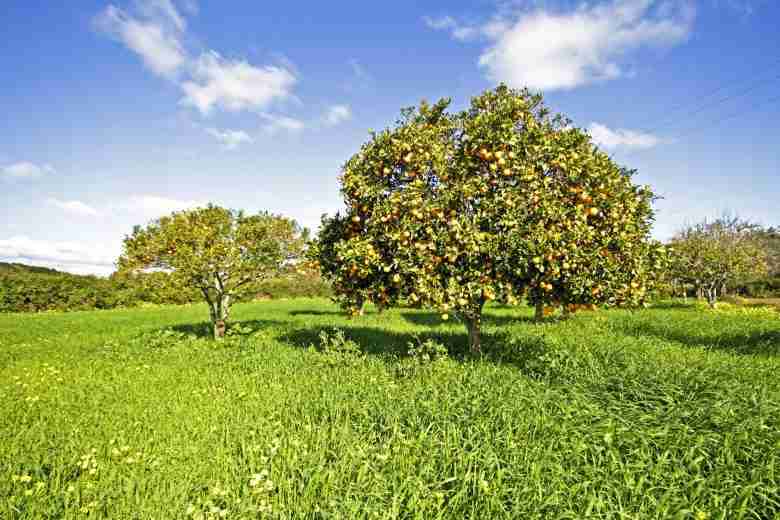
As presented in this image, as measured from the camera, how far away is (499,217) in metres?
8.91

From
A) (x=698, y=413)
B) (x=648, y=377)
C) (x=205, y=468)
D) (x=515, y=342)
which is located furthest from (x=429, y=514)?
(x=515, y=342)

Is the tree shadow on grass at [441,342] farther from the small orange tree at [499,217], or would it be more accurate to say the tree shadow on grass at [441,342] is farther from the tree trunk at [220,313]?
the small orange tree at [499,217]

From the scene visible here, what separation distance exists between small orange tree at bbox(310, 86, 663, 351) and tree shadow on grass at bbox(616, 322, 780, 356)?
6319 mm

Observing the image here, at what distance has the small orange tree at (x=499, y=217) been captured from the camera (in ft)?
28.6

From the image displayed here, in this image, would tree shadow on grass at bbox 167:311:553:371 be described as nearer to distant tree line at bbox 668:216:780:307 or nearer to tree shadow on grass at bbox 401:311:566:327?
tree shadow on grass at bbox 401:311:566:327

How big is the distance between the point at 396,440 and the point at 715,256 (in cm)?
3596

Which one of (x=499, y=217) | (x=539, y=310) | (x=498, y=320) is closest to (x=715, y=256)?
(x=498, y=320)

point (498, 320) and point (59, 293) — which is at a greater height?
point (59, 293)

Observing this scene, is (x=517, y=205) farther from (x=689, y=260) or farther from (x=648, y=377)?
(x=689, y=260)

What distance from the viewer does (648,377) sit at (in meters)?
8.12

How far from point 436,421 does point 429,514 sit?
70.3 inches

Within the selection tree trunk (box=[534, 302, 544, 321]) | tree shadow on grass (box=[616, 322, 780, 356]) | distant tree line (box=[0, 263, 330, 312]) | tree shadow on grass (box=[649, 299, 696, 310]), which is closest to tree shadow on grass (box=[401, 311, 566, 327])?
tree trunk (box=[534, 302, 544, 321])

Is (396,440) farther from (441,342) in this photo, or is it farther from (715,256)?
(715,256)

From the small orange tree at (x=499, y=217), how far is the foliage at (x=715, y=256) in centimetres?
2676
